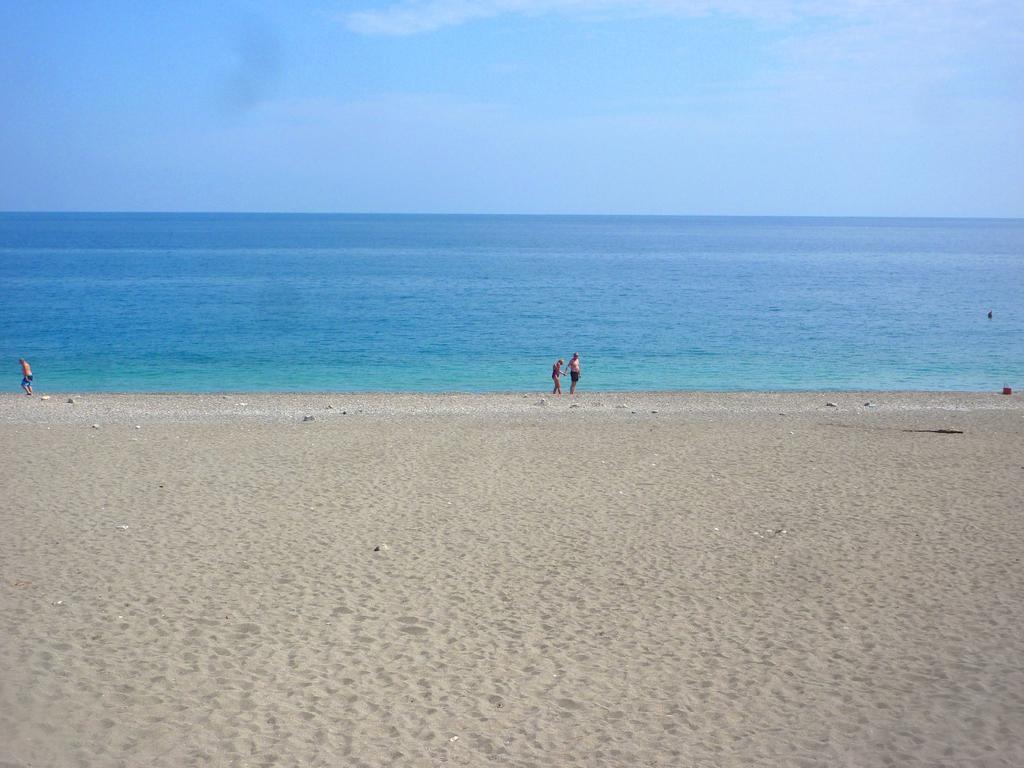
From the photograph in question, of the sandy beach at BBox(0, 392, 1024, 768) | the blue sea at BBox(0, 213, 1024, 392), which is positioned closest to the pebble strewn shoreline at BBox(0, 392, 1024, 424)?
the blue sea at BBox(0, 213, 1024, 392)

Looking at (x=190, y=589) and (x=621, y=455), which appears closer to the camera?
(x=190, y=589)

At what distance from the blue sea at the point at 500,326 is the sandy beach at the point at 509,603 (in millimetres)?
15599

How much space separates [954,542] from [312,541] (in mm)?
8858

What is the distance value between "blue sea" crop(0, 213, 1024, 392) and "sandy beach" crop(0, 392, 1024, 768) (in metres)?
15.6

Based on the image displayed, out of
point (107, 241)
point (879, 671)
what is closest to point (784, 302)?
point (879, 671)

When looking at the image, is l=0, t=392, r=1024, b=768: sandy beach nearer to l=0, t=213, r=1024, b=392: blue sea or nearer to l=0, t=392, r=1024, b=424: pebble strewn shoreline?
l=0, t=392, r=1024, b=424: pebble strewn shoreline

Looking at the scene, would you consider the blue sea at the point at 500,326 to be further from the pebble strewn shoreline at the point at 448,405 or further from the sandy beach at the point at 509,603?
the sandy beach at the point at 509,603

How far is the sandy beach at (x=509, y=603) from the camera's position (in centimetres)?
720

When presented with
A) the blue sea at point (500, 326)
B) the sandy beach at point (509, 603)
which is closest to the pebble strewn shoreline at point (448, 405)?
the blue sea at point (500, 326)

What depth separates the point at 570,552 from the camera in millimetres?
11750

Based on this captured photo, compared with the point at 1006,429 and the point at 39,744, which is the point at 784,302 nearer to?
the point at 1006,429

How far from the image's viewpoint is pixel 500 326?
48.9m

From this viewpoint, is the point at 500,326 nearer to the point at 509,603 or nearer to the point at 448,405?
the point at 448,405

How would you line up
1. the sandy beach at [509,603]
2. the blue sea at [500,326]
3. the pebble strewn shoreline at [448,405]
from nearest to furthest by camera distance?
the sandy beach at [509,603] → the pebble strewn shoreline at [448,405] → the blue sea at [500,326]
